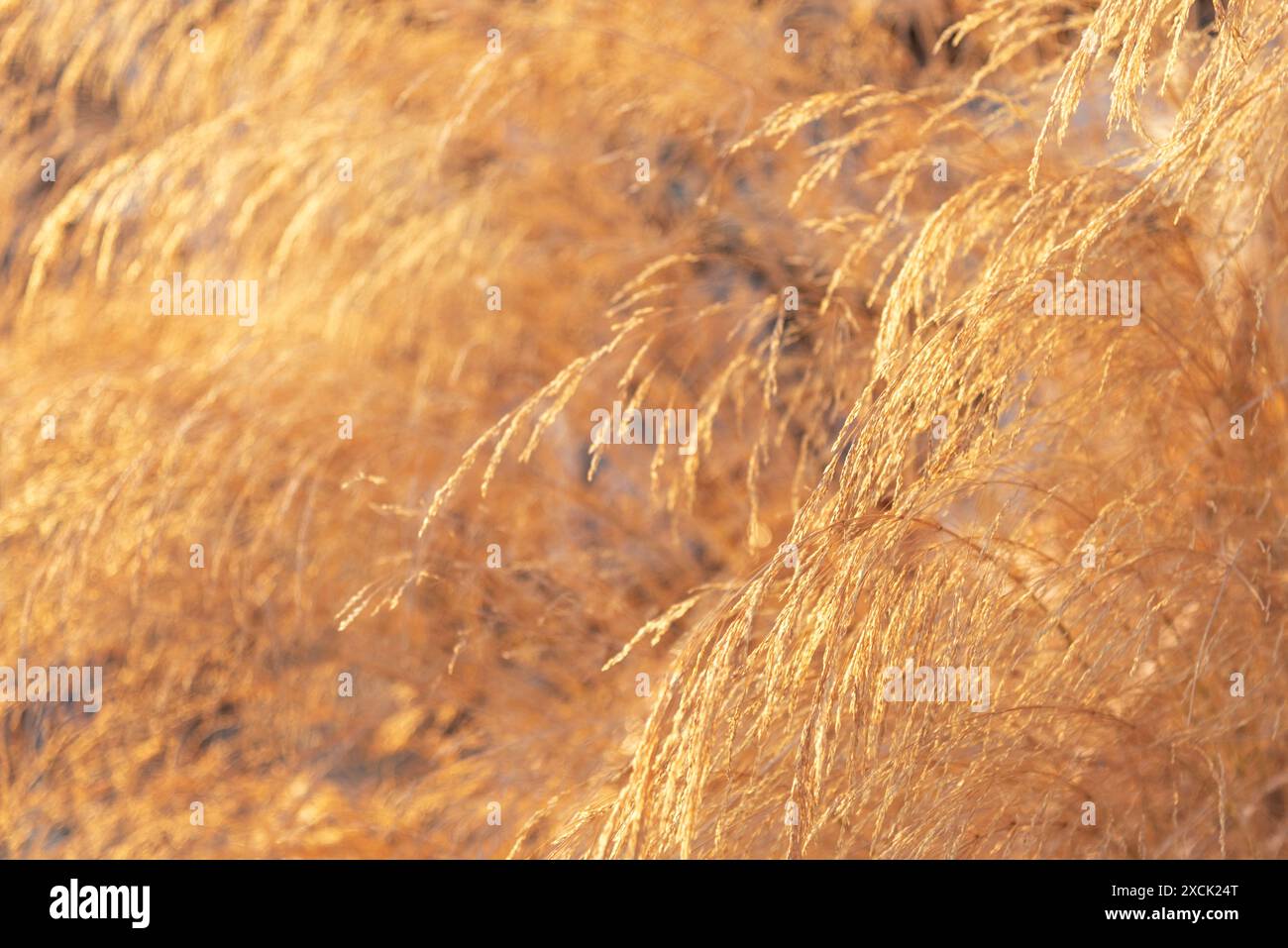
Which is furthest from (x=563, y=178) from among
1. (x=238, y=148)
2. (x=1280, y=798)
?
(x=1280, y=798)

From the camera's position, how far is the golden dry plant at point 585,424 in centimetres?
138

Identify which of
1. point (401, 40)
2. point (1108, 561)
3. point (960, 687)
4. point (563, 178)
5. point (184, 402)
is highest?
point (401, 40)

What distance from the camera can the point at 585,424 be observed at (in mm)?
2439

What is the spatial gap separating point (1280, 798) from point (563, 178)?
1421mm

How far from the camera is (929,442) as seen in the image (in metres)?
1.44

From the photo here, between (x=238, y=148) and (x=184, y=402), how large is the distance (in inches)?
14.8

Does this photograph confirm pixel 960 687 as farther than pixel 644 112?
No

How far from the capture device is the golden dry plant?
4.51ft

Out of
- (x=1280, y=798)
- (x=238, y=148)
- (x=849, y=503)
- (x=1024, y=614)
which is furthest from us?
(x=238, y=148)

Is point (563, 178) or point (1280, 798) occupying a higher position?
point (563, 178)
